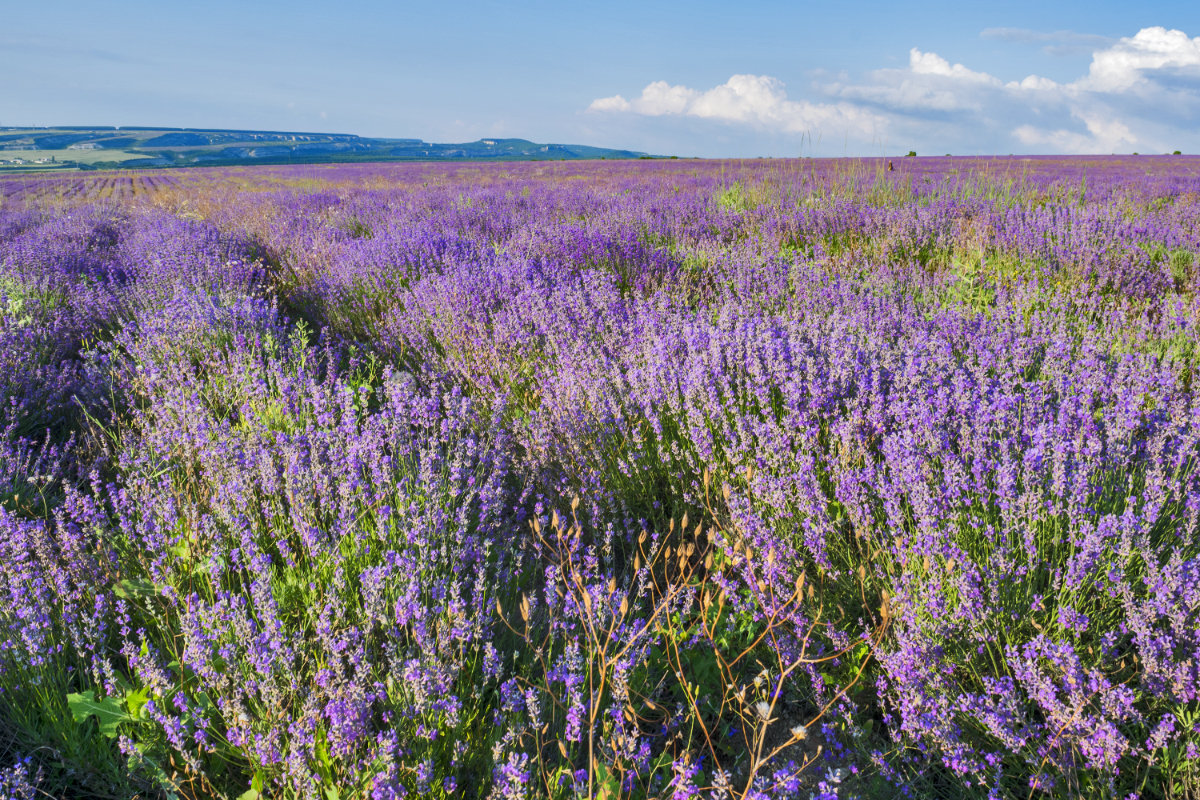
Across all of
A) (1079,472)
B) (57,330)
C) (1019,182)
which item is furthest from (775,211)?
(57,330)

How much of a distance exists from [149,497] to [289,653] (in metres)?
1.12

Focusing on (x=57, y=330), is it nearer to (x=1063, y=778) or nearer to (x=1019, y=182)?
(x=1063, y=778)

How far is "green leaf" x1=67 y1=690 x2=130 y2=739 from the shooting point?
1470mm

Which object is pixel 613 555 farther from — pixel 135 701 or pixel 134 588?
pixel 134 588

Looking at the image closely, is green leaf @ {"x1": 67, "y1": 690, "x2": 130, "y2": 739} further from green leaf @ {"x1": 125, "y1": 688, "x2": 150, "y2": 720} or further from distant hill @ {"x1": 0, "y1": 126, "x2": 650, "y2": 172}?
distant hill @ {"x1": 0, "y1": 126, "x2": 650, "y2": 172}

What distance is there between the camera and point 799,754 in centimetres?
175

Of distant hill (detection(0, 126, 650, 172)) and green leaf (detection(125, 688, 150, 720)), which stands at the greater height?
distant hill (detection(0, 126, 650, 172))

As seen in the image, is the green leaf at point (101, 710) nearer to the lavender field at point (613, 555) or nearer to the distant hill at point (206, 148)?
the lavender field at point (613, 555)

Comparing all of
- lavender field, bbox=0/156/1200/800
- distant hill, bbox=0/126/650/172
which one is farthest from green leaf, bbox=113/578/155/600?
distant hill, bbox=0/126/650/172

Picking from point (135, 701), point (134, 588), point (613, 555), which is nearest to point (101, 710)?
point (135, 701)

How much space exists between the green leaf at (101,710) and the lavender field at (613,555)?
11 millimetres

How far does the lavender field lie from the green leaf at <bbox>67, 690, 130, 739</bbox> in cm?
1

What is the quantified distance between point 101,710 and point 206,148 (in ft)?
371

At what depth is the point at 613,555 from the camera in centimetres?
223
